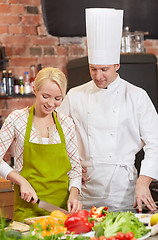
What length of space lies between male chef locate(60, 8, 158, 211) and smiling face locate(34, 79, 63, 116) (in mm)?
415

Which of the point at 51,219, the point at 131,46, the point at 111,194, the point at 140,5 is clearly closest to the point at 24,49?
the point at 131,46

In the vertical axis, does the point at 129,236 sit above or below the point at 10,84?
below

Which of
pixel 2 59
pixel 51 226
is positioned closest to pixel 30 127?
pixel 51 226

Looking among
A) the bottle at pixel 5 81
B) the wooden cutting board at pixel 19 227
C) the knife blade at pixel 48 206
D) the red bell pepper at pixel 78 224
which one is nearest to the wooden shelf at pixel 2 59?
the bottle at pixel 5 81

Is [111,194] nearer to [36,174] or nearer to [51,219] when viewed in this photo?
[36,174]

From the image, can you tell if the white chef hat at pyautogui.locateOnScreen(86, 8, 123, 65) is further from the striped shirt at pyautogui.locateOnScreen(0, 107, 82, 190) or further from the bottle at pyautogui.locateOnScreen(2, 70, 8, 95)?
the bottle at pyautogui.locateOnScreen(2, 70, 8, 95)

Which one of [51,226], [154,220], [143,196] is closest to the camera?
[51,226]

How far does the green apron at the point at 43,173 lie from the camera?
205 centimetres

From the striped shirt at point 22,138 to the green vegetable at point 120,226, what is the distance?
49cm

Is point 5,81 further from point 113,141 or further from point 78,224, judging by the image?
point 78,224

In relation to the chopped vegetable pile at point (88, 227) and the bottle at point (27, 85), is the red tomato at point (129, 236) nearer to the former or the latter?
the chopped vegetable pile at point (88, 227)

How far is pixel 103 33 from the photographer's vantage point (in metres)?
2.39

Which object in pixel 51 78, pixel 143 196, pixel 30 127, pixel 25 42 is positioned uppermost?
pixel 25 42

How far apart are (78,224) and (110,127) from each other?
2.89 ft
